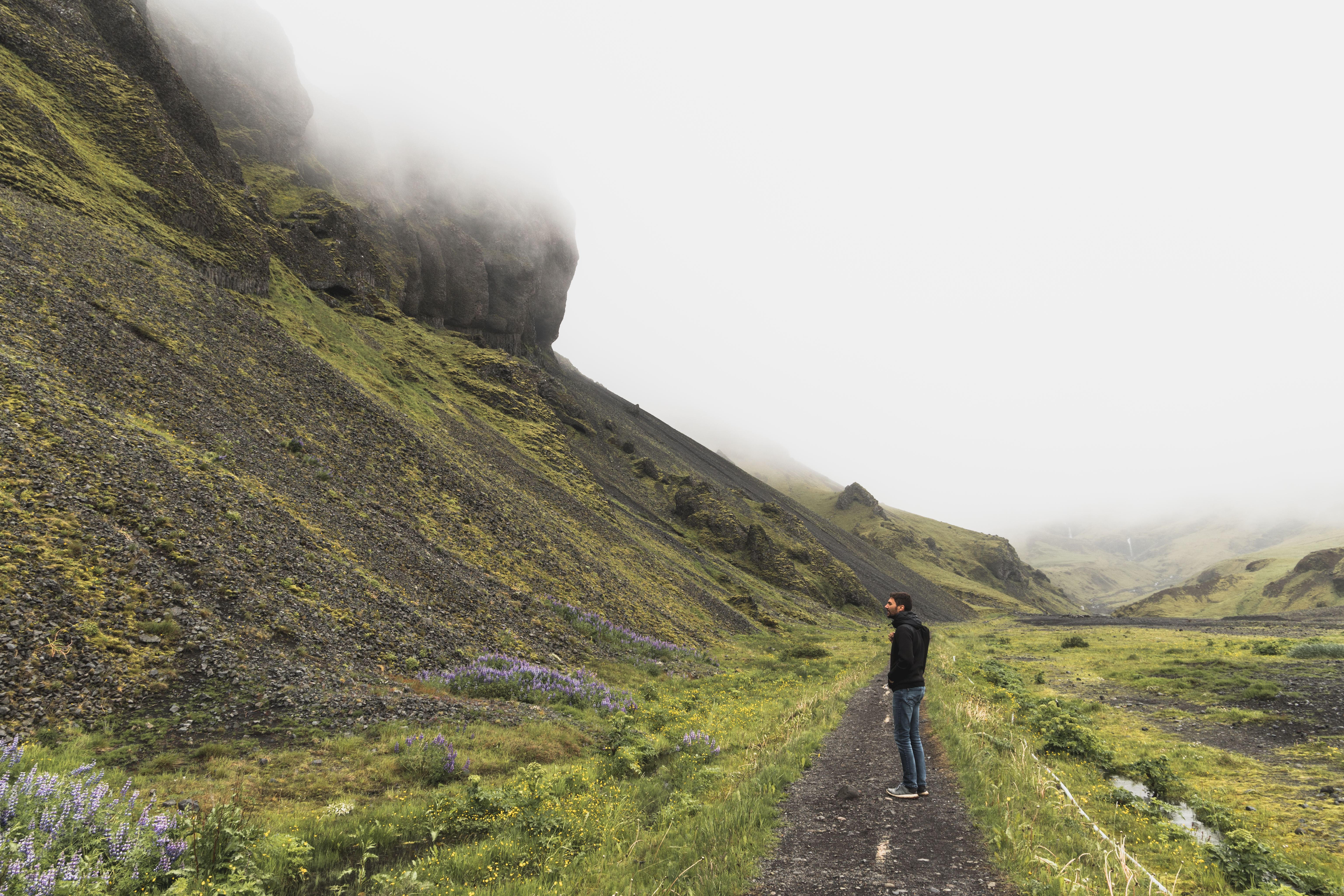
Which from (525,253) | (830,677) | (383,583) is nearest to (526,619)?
→ (383,583)

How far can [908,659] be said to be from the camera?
412 inches

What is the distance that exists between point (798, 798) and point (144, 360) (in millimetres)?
30470

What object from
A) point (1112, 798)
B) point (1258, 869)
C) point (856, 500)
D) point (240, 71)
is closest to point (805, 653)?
point (1112, 798)

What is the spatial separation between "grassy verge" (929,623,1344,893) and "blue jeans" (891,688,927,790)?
2.90ft

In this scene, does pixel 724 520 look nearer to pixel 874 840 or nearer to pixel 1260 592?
pixel 874 840

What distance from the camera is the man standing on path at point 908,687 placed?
9805 mm

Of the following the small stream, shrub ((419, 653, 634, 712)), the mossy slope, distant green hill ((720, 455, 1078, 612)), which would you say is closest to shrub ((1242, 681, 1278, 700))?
the small stream

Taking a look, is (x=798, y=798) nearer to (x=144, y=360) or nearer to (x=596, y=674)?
(x=596, y=674)

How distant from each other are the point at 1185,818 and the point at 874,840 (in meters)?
7.73

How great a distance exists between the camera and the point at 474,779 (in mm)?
8805

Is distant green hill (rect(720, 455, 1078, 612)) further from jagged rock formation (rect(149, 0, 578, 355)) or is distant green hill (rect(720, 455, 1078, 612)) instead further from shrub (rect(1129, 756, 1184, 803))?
shrub (rect(1129, 756, 1184, 803))

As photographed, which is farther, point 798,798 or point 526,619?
point 526,619

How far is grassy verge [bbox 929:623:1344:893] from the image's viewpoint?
278 inches

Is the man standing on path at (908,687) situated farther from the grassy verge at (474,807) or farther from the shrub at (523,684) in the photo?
the shrub at (523,684)
